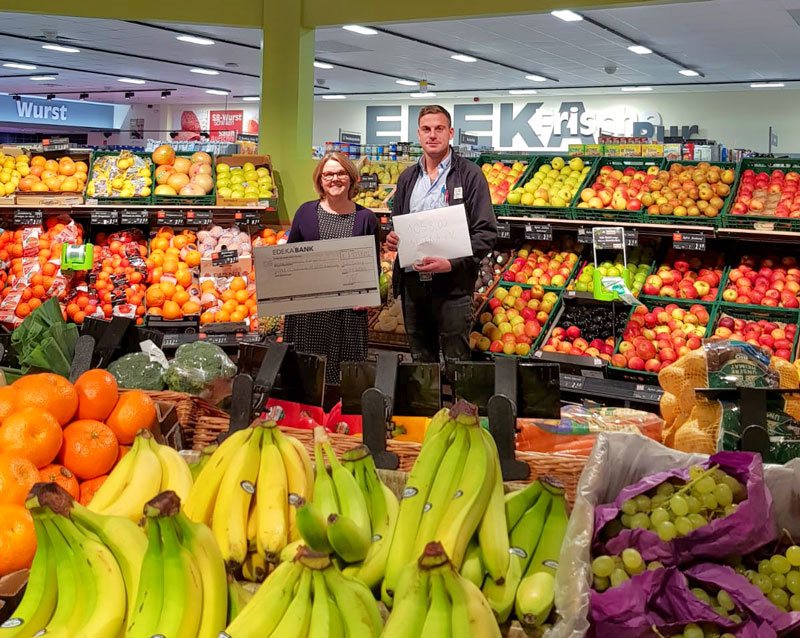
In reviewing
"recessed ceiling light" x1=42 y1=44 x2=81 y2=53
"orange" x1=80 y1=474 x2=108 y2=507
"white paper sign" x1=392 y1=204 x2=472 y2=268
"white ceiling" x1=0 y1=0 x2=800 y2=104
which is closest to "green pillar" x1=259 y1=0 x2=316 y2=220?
"white paper sign" x1=392 y1=204 x2=472 y2=268

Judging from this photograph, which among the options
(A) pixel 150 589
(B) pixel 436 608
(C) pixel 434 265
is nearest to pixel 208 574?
(A) pixel 150 589

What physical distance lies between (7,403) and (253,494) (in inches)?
29.8

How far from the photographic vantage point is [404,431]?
2219 mm

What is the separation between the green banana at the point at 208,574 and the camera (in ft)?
Answer: 4.07

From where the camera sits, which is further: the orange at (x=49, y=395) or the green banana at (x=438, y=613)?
the orange at (x=49, y=395)

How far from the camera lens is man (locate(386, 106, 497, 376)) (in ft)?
13.7

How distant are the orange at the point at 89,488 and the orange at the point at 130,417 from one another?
0.52ft

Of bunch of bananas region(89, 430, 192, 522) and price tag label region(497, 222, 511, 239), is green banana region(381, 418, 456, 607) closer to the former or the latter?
bunch of bananas region(89, 430, 192, 522)

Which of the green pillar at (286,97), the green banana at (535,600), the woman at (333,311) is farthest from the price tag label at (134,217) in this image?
the green banana at (535,600)

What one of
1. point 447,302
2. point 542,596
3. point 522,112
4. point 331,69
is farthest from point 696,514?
point 522,112

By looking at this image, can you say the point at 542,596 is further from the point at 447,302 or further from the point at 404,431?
the point at 447,302

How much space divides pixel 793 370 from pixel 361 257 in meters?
1.80

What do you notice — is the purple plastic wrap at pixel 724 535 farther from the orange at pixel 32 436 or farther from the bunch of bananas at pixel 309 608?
the orange at pixel 32 436

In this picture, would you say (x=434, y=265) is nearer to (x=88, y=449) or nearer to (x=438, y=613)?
(x=88, y=449)
